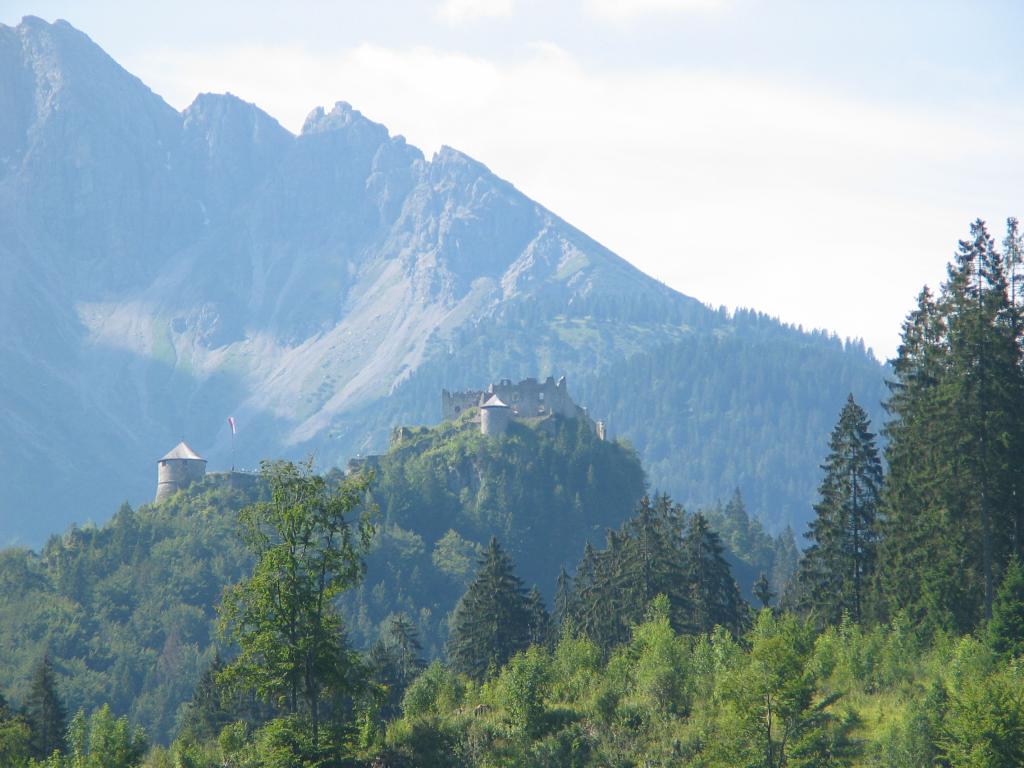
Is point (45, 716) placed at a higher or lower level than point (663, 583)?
lower

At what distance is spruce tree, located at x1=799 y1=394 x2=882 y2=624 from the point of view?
7569 cm

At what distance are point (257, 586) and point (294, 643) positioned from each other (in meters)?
1.84

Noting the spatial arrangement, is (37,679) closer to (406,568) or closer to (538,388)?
(406,568)

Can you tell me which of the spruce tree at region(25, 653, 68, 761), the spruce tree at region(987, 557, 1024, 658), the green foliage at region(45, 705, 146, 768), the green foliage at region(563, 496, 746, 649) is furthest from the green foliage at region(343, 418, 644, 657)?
the spruce tree at region(987, 557, 1024, 658)

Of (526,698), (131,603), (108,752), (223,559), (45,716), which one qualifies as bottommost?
(45,716)

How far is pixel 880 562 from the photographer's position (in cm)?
7019

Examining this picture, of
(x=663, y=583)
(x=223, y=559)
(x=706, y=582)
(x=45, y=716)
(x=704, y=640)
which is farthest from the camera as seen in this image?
(x=223, y=559)

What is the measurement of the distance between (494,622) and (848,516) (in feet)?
66.0

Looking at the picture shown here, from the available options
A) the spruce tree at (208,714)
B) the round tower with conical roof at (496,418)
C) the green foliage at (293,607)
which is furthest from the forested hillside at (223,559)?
the green foliage at (293,607)

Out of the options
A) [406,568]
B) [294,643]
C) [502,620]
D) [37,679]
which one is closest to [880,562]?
[502,620]

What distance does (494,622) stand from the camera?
86312 mm

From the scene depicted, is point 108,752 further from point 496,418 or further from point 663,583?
point 496,418

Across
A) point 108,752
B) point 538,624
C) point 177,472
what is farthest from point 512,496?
point 108,752

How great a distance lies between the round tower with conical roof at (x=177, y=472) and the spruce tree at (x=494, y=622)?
108 metres
